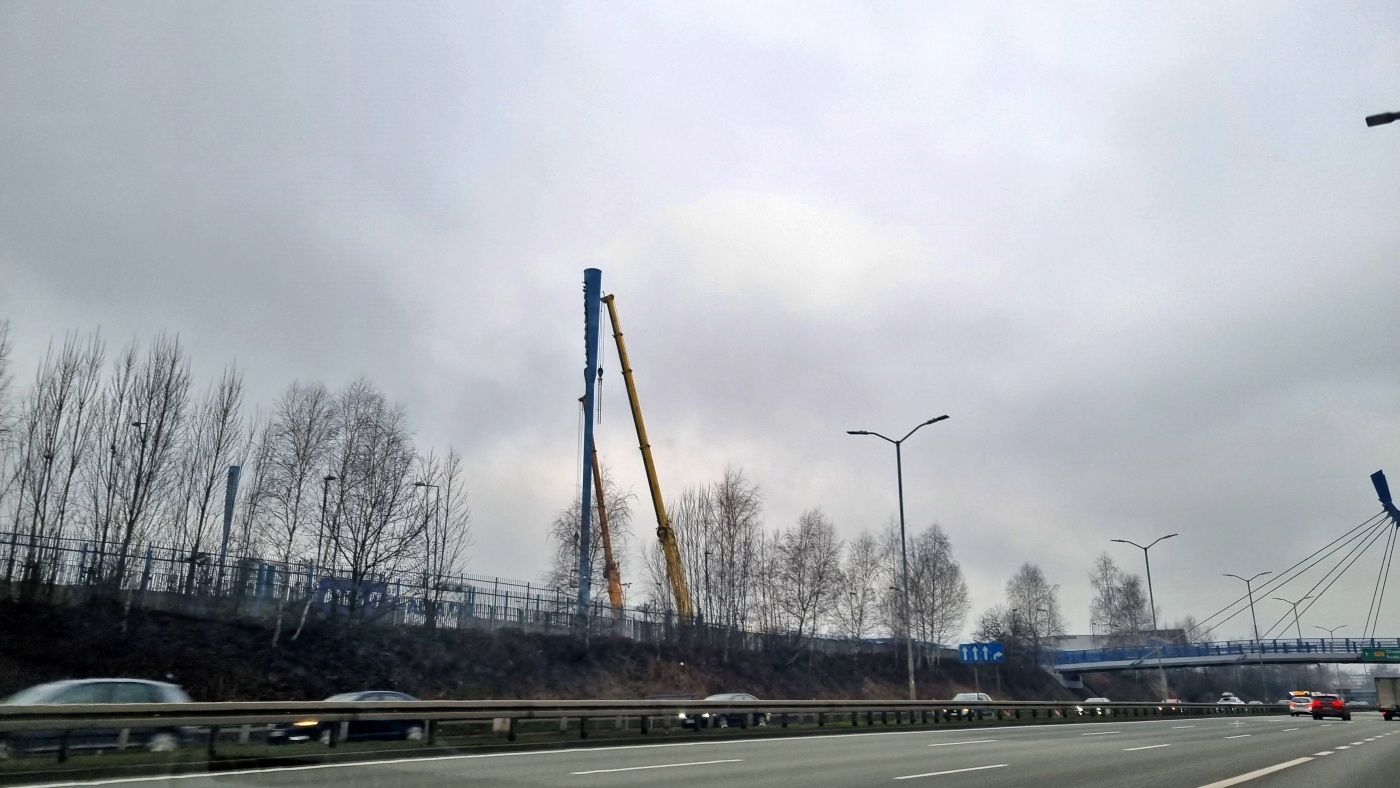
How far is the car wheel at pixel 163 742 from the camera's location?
1543cm

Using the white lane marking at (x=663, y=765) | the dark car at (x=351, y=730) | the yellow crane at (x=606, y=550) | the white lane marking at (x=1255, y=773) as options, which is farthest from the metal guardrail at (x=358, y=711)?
the yellow crane at (x=606, y=550)

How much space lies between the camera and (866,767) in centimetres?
1504

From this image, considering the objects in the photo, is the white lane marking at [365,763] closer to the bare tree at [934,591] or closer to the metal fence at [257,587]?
the metal fence at [257,587]

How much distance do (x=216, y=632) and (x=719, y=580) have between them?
1574 inches

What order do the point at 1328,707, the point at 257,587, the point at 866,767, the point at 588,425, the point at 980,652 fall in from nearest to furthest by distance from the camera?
1. the point at 866,767
2. the point at 257,587
3. the point at 980,652
4. the point at 1328,707
5. the point at 588,425

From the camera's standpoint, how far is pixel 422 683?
39.7 metres

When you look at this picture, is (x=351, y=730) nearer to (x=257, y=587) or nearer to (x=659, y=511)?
(x=257, y=587)

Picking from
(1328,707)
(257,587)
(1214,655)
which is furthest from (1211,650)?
(257,587)

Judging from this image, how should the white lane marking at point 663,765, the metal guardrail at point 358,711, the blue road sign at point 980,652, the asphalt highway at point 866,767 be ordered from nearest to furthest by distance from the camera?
1. the asphalt highway at point 866,767
2. the metal guardrail at point 358,711
3. the white lane marking at point 663,765
4. the blue road sign at point 980,652

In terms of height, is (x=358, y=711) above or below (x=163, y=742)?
above

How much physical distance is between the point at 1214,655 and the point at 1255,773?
305 ft

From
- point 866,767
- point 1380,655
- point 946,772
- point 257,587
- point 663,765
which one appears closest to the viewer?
point 946,772

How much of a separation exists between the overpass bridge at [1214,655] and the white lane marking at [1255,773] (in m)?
70.1

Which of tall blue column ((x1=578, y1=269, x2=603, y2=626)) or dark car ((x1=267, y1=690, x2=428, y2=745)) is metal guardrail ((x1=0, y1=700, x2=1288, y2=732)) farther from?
tall blue column ((x1=578, y1=269, x2=603, y2=626))
